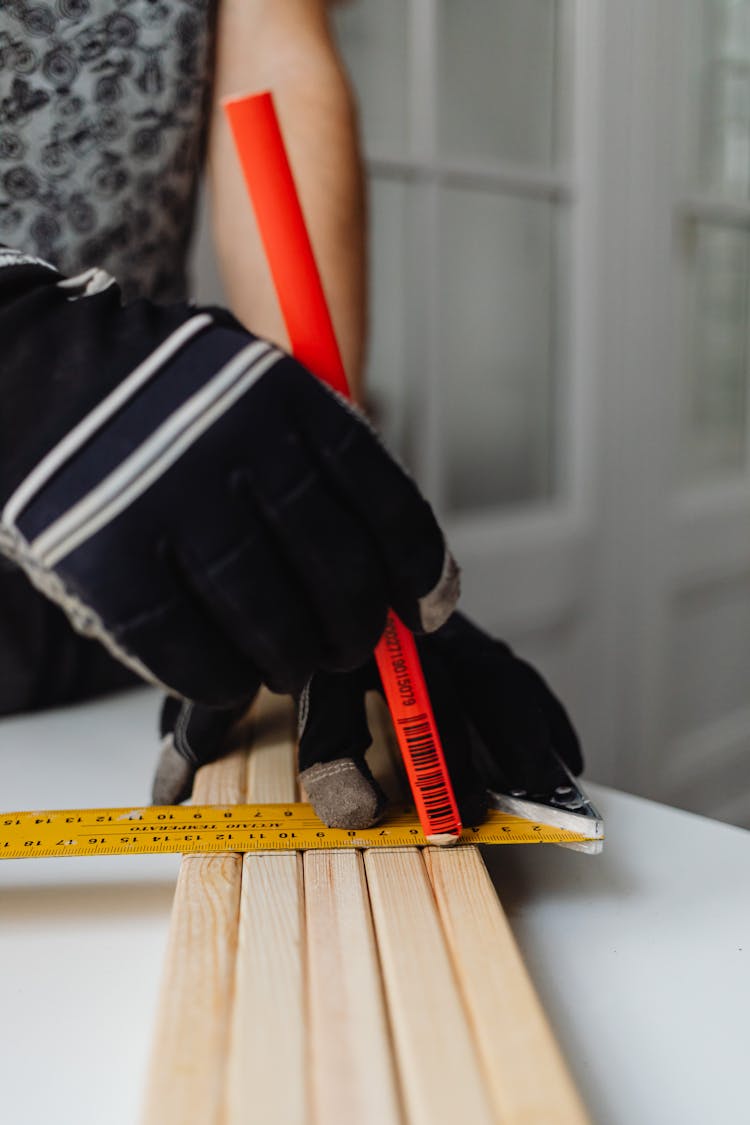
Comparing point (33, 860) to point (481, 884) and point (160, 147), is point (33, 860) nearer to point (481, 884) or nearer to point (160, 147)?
point (481, 884)

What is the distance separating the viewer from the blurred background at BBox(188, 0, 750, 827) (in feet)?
4.57

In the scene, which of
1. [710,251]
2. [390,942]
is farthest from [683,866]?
[710,251]

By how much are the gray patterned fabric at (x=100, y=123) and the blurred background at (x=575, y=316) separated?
0.63 metres

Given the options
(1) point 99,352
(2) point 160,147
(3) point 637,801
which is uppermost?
(2) point 160,147

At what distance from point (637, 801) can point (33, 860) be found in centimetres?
33

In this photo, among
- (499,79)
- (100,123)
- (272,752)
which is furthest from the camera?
(499,79)

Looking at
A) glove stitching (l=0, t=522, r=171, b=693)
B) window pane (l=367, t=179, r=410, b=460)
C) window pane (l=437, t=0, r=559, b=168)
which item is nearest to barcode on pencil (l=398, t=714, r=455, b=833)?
glove stitching (l=0, t=522, r=171, b=693)

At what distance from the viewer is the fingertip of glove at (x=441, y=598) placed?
396 mm

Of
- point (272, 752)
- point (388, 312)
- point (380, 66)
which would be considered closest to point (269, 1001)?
point (272, 752)

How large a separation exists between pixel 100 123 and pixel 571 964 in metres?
0.64

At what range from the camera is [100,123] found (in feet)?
2.28

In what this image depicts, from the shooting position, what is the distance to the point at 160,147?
73cm

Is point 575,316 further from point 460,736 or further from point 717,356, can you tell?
point 460,736

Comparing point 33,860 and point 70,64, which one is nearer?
point 33,860
